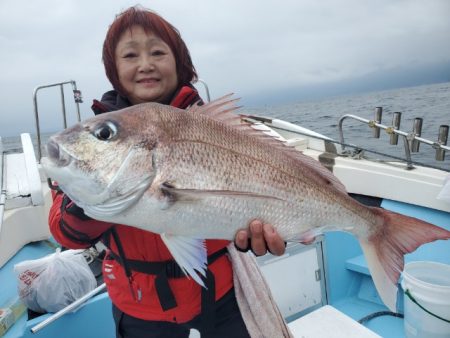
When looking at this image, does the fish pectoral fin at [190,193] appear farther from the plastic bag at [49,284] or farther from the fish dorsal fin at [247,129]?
the plastic bag at [49,284]

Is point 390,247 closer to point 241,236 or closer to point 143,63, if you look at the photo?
point 241,236

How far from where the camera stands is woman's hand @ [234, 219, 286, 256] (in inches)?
59.6

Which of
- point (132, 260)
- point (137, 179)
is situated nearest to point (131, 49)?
point (137, 179)

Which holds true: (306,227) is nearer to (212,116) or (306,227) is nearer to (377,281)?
(377,281)

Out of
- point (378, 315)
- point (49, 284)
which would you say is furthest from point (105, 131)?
point (378, 315)

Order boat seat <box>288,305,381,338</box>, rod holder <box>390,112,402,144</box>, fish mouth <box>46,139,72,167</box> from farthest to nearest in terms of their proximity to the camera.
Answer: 1. rod holder <box>390,112,402,144</box>
2. boat seat <box>288,305,381,338</box>
3. fish mouth <box>46,139,72,167</box>

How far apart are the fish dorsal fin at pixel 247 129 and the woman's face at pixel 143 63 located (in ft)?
1.08

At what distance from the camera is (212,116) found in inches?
→ 64.1

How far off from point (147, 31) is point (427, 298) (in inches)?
Result: 111

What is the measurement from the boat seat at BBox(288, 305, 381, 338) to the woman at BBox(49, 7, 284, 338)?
0.97 meters

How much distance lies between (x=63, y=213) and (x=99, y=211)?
0.35 meters

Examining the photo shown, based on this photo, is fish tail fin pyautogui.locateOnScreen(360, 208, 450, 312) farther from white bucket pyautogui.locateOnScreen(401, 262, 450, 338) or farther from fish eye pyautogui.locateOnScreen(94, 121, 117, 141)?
fish eye pyautogui.locateOnScreen(94, 121, 117, 141)

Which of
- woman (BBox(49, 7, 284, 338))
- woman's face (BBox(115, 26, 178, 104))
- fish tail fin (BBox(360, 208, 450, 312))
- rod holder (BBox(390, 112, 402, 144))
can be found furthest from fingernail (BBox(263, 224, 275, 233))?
rod holder (BBox(390, 112, 402, 144))

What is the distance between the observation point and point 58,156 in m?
1.29
